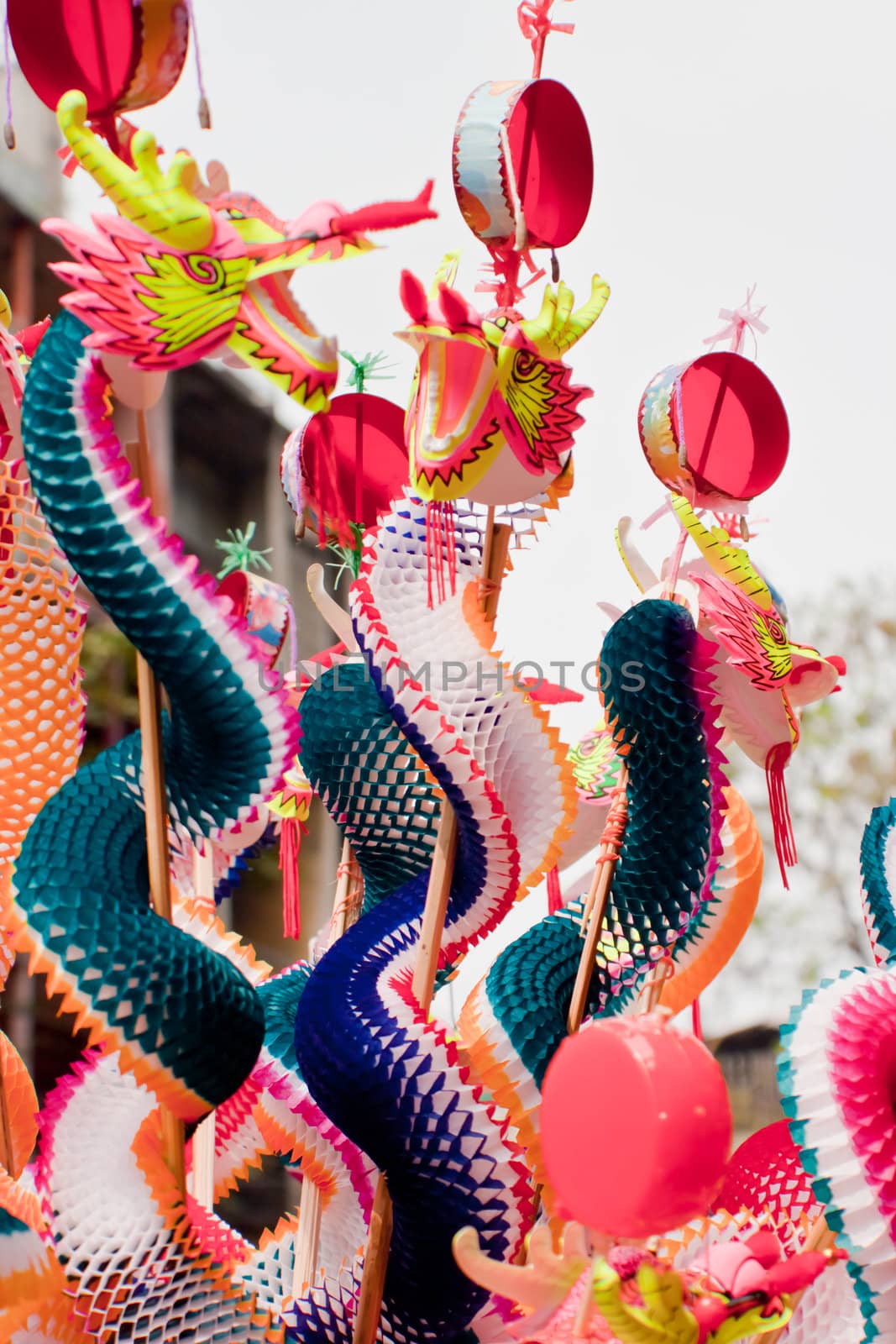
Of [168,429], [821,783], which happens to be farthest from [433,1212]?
[821,783]

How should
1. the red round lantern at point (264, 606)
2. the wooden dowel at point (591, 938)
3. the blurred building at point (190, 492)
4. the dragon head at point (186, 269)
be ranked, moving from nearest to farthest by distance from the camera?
the dragon head at point (186, 269)
the wooden dowel at point (591, 938)
the red round lantern at point (264, 606)
the blurred building at point (190, 492)

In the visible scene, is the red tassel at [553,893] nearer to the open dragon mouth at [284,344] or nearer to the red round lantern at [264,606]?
the red round lantern at [264,606]

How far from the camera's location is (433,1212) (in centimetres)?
119

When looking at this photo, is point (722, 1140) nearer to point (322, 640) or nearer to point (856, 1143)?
point (856, 1143)

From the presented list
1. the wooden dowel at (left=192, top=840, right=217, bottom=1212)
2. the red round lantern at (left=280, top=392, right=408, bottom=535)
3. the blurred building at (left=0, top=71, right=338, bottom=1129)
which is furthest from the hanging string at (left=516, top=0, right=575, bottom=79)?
the blurred building at (left=0, top=71, right=338, bottom=1129)

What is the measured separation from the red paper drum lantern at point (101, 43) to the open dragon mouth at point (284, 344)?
25 centimetres

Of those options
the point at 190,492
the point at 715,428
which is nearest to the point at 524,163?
the point at 715,428

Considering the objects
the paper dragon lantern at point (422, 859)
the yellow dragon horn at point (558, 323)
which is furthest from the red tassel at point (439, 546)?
the yellow dragon horn at point (558, 323)

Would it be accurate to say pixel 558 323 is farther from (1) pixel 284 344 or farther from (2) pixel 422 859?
(2) pixel 422 859

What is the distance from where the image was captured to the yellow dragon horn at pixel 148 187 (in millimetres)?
1102

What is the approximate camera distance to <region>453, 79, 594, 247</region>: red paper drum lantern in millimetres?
1369

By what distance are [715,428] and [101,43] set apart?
26.0 inches

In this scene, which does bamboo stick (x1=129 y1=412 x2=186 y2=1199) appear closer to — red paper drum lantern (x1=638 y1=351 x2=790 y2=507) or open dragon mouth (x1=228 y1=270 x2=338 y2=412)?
open dragon mouth (x1=228 y1=270 x2=338 y2=412)

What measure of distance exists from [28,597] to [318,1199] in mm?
663
